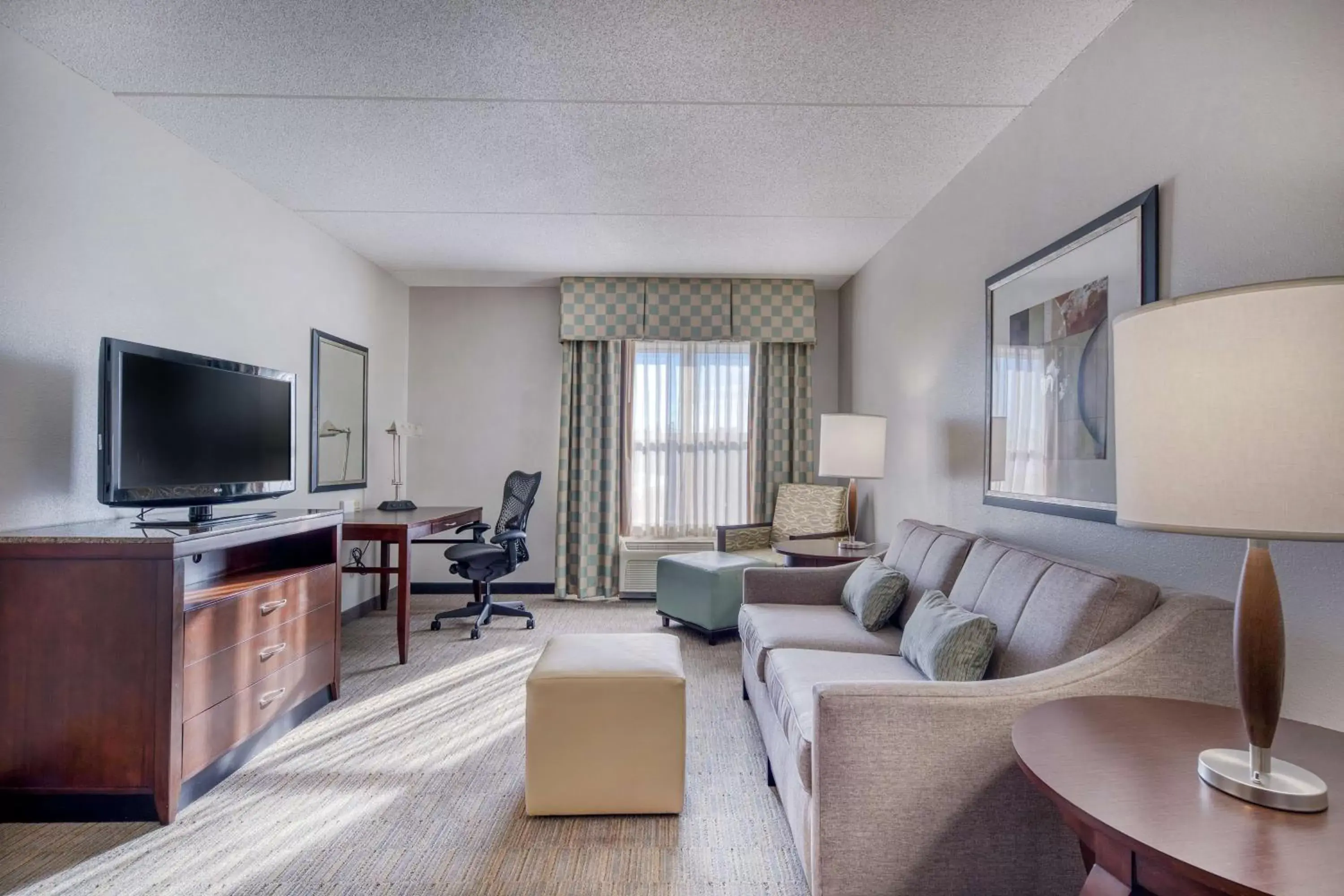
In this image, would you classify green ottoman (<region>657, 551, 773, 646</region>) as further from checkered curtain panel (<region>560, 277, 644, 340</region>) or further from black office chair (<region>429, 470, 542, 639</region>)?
checkered curtain panel (<region>560, 277, 644, 340</region>)

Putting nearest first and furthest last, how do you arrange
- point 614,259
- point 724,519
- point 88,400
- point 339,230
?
point 88,400, point 339,230, point 614,259, point 724,519

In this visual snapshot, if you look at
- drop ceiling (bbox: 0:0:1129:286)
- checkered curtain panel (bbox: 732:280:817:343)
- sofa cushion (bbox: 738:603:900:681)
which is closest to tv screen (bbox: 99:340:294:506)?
drop ceiling (bbox: 0:0:1129:286)

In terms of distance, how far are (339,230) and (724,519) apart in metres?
3.27

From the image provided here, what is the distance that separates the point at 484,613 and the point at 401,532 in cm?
99

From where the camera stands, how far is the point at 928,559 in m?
2.71

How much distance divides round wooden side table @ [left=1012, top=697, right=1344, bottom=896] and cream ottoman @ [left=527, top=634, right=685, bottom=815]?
1.11 meters

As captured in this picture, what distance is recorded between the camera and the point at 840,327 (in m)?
5.43

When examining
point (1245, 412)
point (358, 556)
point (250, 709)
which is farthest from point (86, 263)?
point (1245, 412)

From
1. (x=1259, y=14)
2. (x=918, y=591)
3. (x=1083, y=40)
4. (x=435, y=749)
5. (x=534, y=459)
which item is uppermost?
(x=1083, y=40)

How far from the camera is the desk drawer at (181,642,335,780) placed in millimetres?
2186

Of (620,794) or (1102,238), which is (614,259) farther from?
(620,794)

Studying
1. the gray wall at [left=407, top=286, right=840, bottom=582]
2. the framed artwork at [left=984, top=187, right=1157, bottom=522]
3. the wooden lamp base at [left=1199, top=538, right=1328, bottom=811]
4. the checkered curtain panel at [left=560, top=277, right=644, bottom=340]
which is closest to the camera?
the wooden lamp base at [left=1199, top=538, right=1328, bottom=811]

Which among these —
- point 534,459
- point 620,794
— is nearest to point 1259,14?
point 620,794

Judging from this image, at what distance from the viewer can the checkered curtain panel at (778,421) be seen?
528 centimetres
